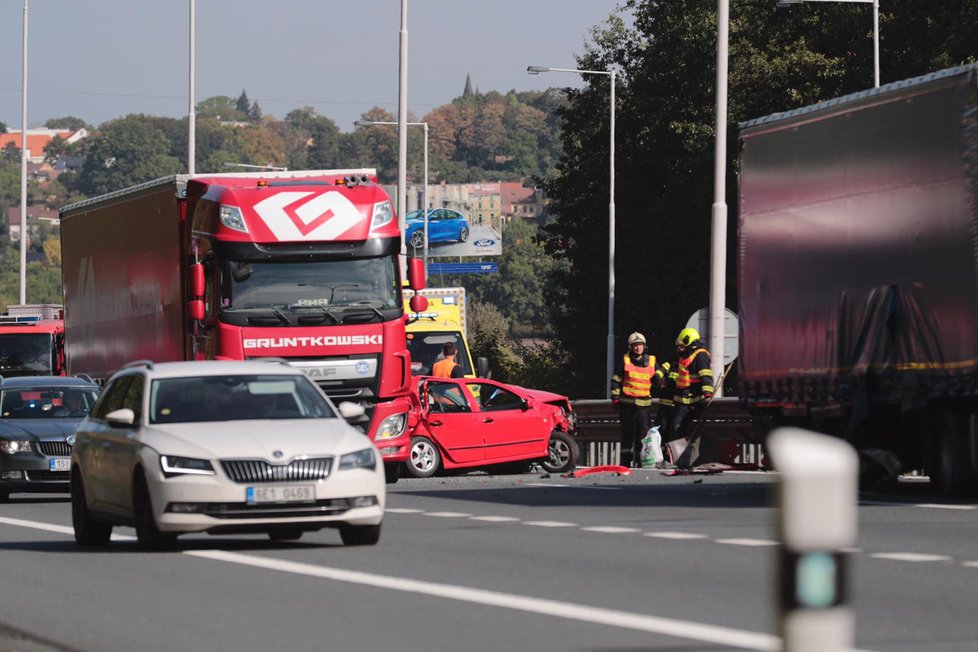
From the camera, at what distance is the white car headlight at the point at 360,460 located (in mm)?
14852

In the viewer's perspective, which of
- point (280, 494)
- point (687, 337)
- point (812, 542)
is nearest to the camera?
point (812, 542)

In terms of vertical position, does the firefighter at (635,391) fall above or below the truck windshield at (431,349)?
below

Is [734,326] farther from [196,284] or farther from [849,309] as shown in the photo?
[849,309]

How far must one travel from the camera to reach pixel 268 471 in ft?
47.9

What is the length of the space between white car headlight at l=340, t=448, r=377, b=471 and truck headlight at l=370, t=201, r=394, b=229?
9573mm

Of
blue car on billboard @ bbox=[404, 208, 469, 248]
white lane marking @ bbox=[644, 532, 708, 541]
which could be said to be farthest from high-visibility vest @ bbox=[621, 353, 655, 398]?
blue car on billboard @ bbox=[404, 208, 469, 248]

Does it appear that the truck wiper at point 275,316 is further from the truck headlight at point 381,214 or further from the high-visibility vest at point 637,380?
the high-visibility vest at point 637,380

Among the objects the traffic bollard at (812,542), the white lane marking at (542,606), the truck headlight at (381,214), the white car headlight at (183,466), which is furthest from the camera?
the truck headlight at (381,214)

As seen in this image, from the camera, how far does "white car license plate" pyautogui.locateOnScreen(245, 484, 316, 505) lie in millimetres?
14570

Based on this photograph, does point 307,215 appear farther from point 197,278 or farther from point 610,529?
point 610,529

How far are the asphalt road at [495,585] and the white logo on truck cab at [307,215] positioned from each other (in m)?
5.24

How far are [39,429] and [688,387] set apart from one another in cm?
847

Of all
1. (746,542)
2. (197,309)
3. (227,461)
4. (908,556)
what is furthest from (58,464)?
(908,556)

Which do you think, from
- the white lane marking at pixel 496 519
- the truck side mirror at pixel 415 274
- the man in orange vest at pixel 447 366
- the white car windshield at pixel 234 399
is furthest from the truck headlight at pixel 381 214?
the white car windshield at pixel 234 399
